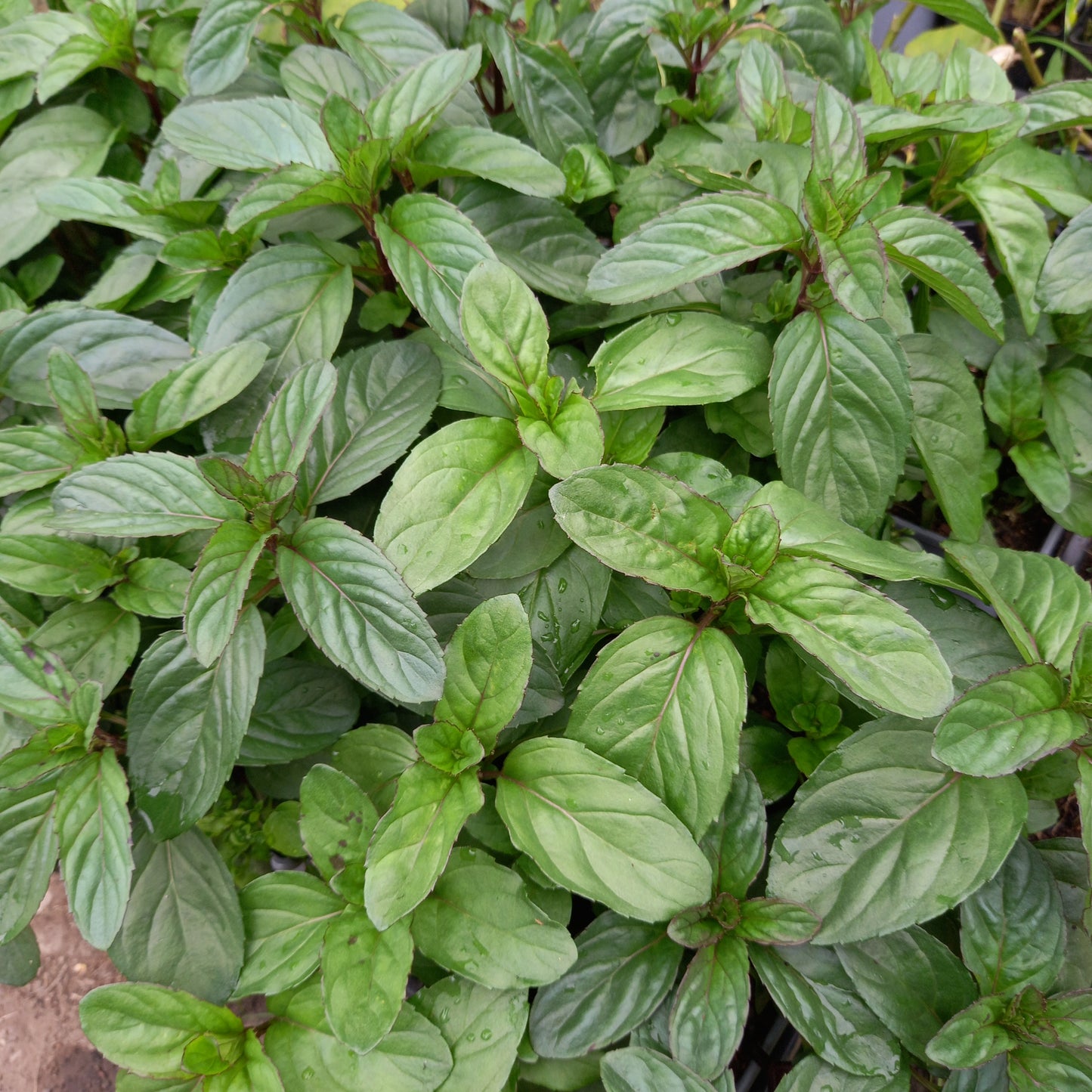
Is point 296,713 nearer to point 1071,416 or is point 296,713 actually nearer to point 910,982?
point 910,982

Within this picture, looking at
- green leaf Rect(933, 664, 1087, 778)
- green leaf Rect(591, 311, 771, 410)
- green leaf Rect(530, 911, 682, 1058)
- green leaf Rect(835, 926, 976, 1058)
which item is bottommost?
green leaf Rect(530, 911, 682, 1058)

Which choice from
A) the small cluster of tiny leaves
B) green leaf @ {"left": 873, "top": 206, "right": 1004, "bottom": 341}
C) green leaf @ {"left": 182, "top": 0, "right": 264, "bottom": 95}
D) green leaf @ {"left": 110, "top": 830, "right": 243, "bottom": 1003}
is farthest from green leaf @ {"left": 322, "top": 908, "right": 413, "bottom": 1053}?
green leaf @ {"left": 182, "top": 0, "right": 264, "bottom": 95}

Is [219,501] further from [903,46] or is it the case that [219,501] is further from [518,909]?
[903,46]

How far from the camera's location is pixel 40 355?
1053 mm

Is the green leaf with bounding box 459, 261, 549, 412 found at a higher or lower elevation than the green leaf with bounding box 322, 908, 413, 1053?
higher

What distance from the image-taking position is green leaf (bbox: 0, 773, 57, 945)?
32.7 inches

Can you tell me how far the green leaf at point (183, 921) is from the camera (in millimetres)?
884

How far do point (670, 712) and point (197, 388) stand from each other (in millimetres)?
676

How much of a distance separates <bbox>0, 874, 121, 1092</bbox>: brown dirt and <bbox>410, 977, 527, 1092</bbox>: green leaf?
693mm

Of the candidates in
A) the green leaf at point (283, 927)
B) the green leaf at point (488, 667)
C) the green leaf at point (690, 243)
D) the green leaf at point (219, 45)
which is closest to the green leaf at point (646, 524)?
the green leaf at point (488, 667)

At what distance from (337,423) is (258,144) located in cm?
39

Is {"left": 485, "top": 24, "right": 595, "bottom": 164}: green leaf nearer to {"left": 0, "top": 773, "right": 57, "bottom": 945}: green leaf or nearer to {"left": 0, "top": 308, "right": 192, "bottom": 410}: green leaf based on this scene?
{"left": 0, "top": 308, "right": 192, "bottom": 410}: green leaf

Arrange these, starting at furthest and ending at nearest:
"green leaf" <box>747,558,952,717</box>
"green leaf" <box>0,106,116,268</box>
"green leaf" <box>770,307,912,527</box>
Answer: "green leaf" <box>0,106,116,268</box>, "green leaf" <box>770,307,912,527</box>, "green leaf" <box>747,558,952,717</box>

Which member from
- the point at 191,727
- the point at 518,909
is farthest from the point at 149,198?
the point at 518,909
